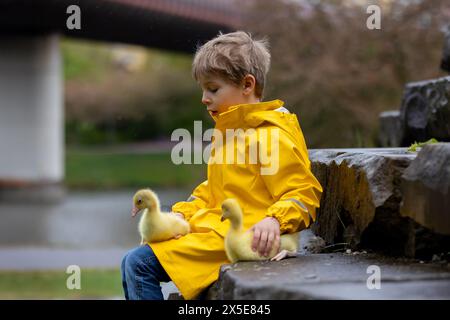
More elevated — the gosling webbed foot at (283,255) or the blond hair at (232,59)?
the blond hair at (232,59)

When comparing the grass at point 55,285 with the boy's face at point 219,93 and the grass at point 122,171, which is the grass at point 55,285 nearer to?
the boy's face at point 219,93

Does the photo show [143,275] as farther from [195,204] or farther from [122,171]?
[122,171]

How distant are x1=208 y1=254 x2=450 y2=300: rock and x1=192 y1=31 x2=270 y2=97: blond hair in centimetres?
69

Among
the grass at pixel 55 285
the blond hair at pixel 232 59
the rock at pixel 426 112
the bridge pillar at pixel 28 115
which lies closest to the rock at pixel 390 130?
the rock at pixel 426 112

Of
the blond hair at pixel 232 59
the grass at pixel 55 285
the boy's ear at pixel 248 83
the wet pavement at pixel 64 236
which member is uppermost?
the blond hair at pixel 232 59

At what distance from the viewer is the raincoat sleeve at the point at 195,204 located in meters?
3.02

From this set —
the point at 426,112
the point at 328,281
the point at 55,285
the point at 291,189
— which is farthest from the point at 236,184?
the point at 55,285

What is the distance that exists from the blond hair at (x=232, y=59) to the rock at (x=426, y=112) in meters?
1.67

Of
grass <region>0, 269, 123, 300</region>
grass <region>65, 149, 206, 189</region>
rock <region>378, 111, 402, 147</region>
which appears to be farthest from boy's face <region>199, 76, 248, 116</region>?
grass <region>65, 149, 206, 189</region>

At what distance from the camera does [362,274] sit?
256cm

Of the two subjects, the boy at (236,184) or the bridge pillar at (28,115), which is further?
the bridge pillar at (28,115)

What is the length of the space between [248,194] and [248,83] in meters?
0.42

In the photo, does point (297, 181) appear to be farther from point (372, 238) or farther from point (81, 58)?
point (81, 58)

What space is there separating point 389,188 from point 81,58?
1509 inches
